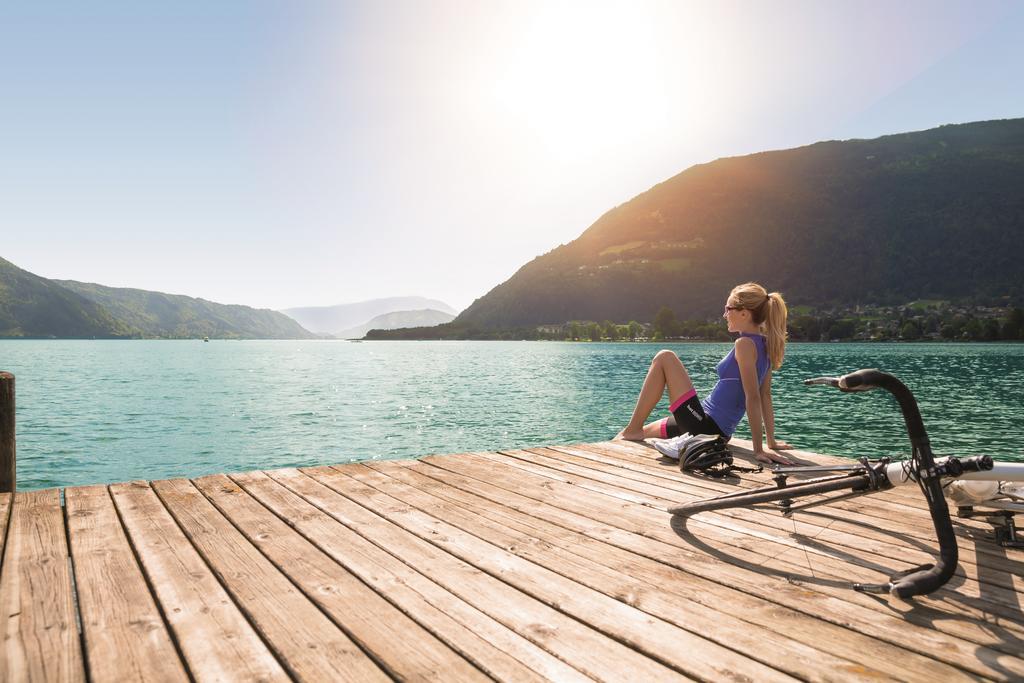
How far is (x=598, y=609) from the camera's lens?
284cm

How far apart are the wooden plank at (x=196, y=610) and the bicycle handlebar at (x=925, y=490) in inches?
108

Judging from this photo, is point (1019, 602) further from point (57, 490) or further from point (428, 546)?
point (57, 490)

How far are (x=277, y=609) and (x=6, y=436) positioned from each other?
160 inches

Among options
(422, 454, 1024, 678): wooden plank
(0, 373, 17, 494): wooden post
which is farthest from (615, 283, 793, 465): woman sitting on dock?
(0, 373, 17, 494): wooden post

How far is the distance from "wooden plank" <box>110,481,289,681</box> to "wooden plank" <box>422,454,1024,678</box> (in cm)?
221

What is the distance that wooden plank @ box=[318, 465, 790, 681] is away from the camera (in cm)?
230

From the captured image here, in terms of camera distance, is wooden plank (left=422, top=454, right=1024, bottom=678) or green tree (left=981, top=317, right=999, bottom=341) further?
green tree (left=981, top=317, right=999, bottom=341)

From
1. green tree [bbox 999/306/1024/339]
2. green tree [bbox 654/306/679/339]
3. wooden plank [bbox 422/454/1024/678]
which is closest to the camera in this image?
wooden plank [bbox 422/454/1024/678]

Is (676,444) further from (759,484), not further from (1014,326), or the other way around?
(1014,326)

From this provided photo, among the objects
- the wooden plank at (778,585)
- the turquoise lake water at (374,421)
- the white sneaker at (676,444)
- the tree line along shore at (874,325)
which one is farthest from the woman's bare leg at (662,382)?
the tree line along shore at (874,325)

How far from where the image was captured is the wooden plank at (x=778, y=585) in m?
2.41

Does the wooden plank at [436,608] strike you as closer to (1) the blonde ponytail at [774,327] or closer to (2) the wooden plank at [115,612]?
(2) the wooden plank at [115,612]

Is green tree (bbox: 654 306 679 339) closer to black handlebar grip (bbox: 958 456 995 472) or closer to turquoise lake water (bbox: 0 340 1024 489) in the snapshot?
turquoise lake water (bbox: 0 340 1024 489)

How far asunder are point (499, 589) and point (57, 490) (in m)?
4.09
